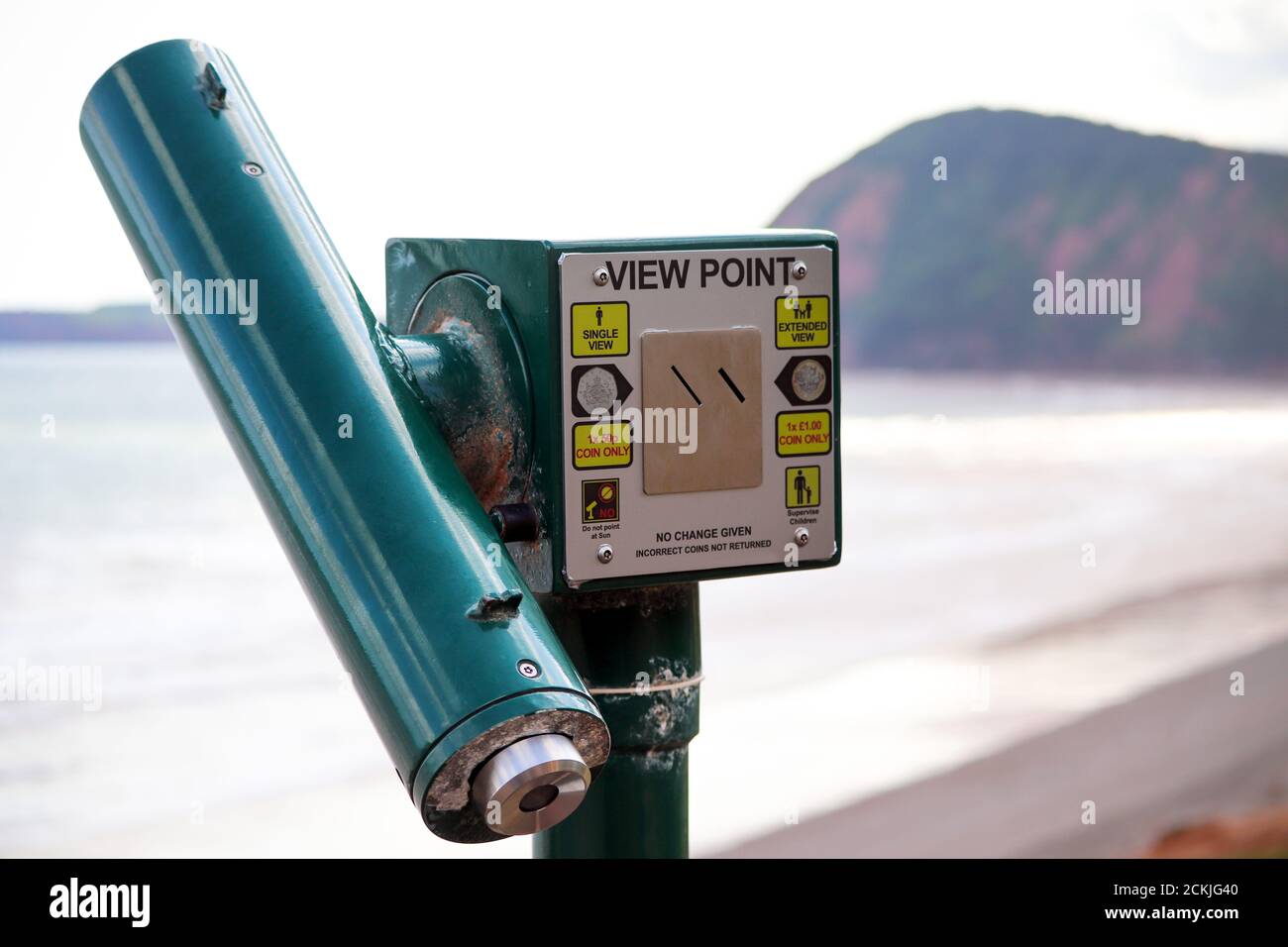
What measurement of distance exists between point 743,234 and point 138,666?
6.23 m

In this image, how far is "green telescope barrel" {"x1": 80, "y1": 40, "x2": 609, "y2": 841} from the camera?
26.9 inches

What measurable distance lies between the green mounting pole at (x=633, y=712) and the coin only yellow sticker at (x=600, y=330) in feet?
0.53

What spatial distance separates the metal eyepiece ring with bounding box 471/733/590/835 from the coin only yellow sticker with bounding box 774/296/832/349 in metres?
0.34

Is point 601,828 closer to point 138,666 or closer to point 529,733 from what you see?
point 529,733

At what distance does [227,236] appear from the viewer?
2.65 ft

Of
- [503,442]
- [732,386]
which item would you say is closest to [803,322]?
[732,386]

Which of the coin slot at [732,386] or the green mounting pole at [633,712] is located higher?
the coin slot at [732,386]

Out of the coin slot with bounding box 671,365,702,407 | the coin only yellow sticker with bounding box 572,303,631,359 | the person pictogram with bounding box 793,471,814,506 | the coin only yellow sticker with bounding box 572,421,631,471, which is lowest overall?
the person pictogram with bounding box 793,471,814,506

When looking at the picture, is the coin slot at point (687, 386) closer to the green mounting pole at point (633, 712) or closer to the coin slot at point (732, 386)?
the coin slot at point (732, 386)

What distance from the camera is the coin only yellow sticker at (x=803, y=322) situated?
94cm

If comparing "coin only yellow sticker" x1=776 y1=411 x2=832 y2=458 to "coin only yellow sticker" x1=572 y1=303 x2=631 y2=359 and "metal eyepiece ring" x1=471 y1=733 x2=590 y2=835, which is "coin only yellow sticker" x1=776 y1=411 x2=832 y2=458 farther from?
"metal eyepiece ring" x1=471 y1=733 x2=590 y2=835

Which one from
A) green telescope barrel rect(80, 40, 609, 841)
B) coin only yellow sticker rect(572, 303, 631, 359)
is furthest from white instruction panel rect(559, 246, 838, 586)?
green telescope barrel rect(80, 40, 609, 841)

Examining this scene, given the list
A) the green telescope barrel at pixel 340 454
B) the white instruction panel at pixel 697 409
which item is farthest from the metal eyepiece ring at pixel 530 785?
the white instruction panel at pixel 697 409

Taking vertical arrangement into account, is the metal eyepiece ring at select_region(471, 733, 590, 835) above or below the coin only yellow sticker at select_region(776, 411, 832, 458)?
below
